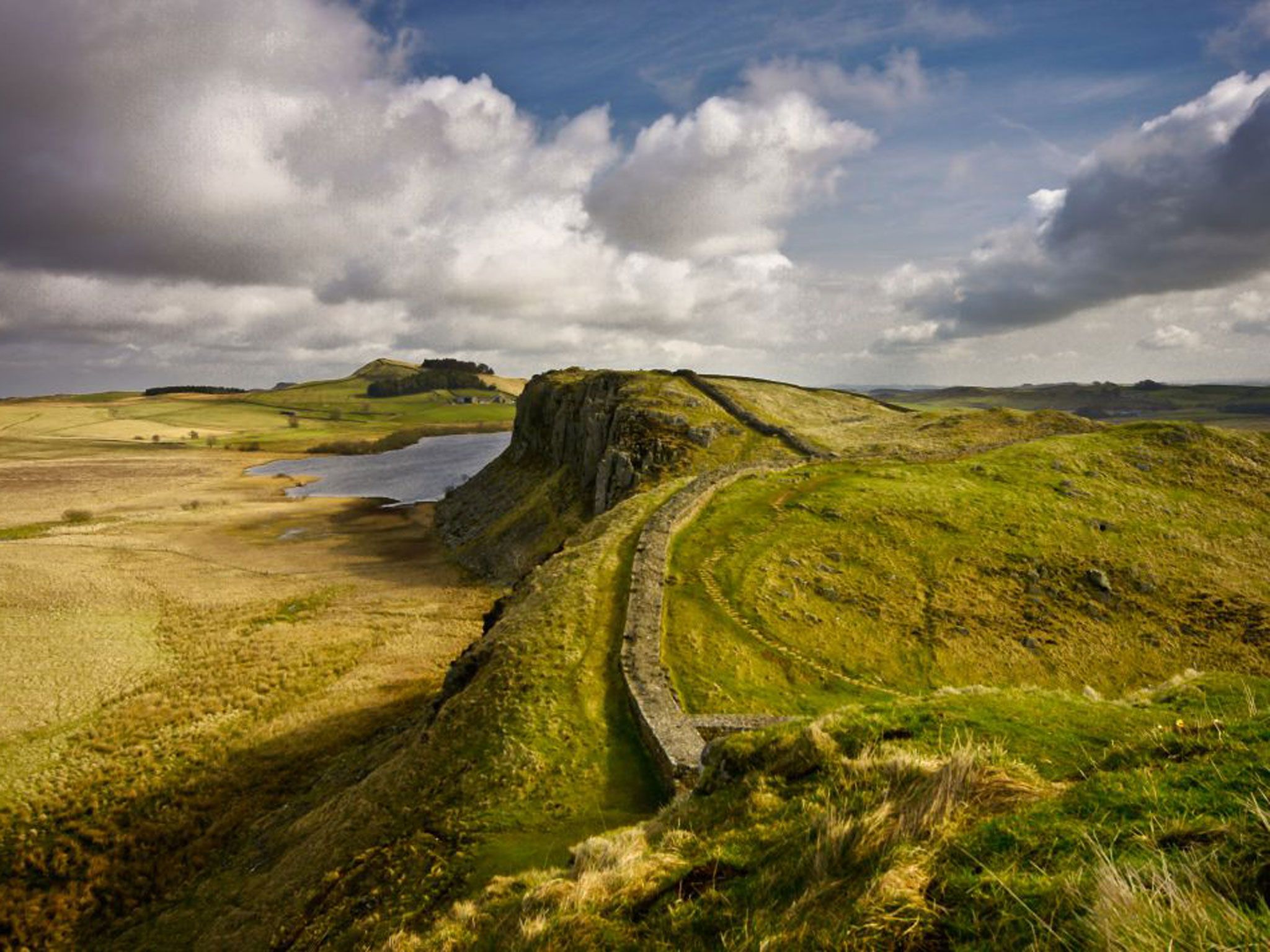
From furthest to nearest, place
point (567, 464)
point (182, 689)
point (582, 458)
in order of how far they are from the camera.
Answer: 1. point (567, 464)
2. point (582, 458)
3. point (182, 689)

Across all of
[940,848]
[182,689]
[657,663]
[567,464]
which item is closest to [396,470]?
[567,464]

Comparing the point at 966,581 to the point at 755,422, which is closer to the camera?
the point at 966,581

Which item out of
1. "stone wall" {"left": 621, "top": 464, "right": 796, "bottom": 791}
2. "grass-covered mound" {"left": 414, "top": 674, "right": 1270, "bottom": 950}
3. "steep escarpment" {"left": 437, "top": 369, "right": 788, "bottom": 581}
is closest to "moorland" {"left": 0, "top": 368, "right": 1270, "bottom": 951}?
"grass-covered mound" {"left": 414, "top": 674, "right": 1270, "bottom": 950}

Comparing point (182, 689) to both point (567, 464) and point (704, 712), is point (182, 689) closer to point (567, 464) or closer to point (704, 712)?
point (704, 712)

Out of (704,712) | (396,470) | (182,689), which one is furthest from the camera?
(396,470)

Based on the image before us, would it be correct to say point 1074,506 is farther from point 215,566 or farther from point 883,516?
point 215,566

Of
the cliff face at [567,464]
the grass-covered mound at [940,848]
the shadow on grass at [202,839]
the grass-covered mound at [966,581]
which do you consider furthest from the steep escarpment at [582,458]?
the grass-covered mound at [940,848]

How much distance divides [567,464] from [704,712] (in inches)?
2366

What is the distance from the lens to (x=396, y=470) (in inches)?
6043

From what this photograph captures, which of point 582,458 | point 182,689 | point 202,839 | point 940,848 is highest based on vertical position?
point 582,458

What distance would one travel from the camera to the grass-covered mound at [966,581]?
1104 inches

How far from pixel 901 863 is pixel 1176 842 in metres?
2.36

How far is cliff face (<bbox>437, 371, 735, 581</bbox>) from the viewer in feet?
208

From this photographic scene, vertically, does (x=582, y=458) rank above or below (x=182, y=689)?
above
